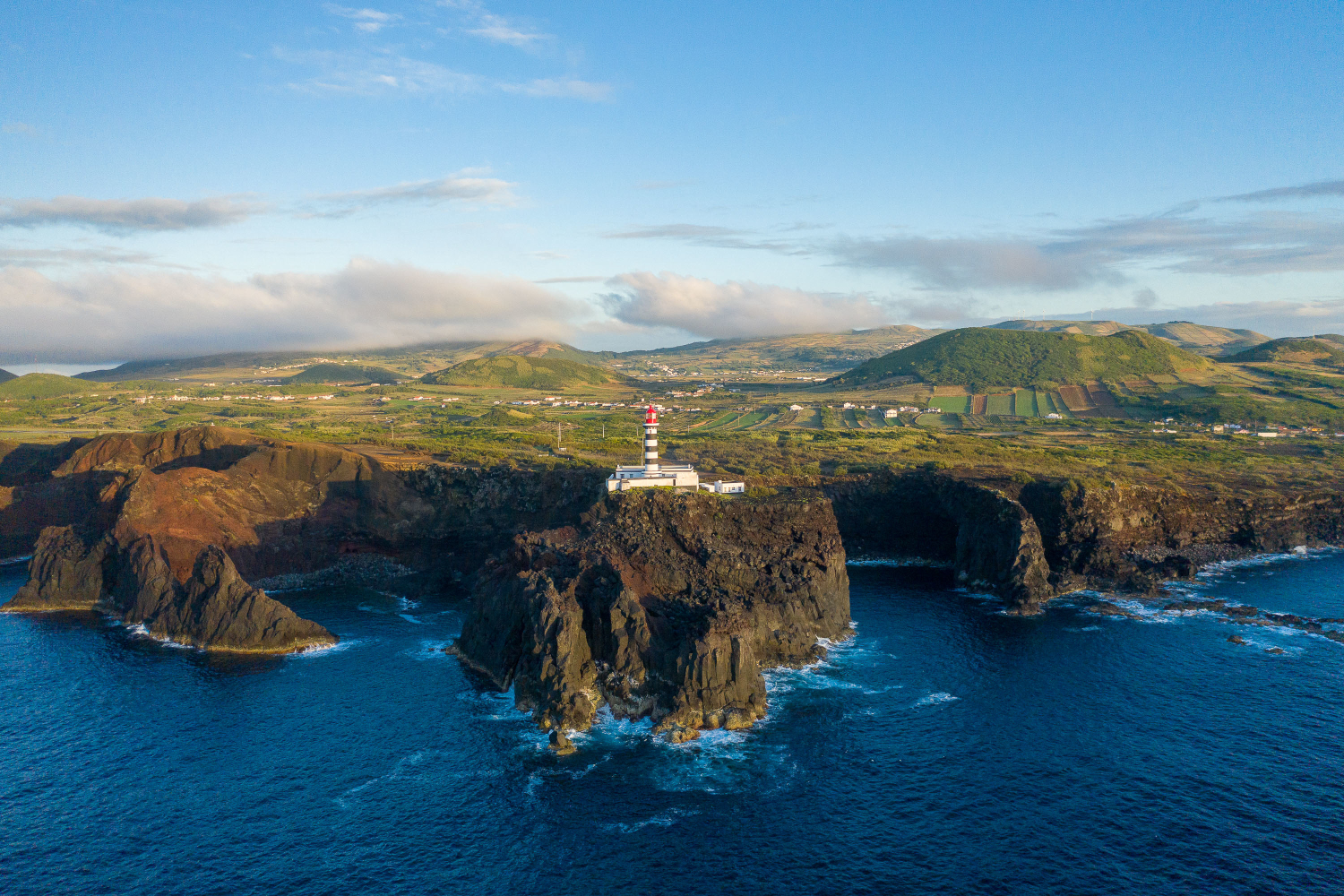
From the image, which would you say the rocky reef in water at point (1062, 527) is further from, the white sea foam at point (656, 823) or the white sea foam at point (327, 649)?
the white sea foam at point (327, 649)

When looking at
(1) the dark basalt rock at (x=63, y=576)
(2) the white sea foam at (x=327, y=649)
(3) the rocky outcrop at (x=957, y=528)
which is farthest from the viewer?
(3) the rocky outcrop at (x=957, y=528)

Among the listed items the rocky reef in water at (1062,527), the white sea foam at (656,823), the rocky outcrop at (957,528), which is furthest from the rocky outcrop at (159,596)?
the rocky reef in water at (1062,527)

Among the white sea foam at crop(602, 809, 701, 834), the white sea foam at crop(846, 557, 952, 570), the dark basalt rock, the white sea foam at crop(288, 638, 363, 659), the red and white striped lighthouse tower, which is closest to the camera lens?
the white sea foam at crop(602, 809, 701, 834)

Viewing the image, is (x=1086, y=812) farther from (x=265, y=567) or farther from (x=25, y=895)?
(x=265, y=567)

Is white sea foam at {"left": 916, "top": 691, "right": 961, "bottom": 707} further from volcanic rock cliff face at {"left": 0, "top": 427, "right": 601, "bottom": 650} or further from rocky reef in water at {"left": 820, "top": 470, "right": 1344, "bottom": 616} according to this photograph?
volcanic rock cliff face at {"left": 0, "top": 427, "right": 601, "bottom": 650}

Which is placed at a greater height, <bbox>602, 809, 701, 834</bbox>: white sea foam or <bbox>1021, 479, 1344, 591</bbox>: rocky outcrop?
<bbox>1021, 479, 1344, 591</bbox>: rocky outcrop

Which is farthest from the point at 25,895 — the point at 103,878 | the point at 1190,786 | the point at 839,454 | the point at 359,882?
the point at 839,454

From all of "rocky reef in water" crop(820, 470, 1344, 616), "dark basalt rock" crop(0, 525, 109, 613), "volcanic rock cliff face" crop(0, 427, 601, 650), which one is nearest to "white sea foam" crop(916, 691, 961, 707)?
"rocky reef in water" crop(820, 470, 1344, 616)
